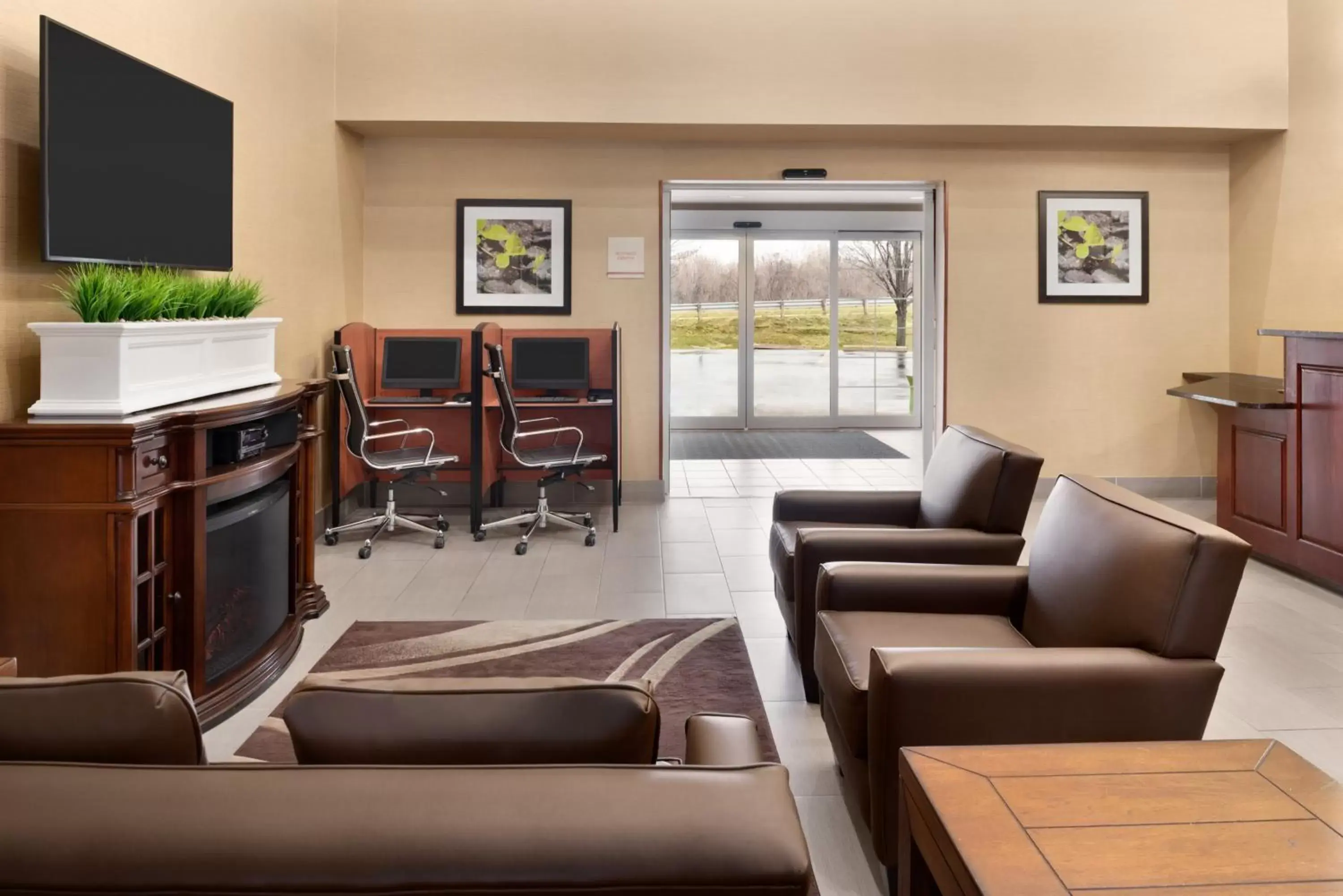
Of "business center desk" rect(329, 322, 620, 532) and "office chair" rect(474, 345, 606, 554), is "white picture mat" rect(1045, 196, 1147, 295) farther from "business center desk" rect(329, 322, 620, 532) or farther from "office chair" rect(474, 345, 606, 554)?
"office chair" rect(474, 345, 606, 554)

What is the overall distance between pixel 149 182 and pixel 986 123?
5.13 m

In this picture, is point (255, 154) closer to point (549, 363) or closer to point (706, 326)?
point (549, 363)

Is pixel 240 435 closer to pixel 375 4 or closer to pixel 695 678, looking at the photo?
pixel 695 678

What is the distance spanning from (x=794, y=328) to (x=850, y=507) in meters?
8.15

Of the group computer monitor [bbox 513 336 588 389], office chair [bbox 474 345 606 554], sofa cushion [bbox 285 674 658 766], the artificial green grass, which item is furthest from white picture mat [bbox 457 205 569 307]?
sofa cushion [bbox 285 674 658 766]

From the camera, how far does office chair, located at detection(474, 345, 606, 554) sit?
226 inches

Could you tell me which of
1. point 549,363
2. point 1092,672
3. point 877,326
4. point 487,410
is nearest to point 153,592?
point 1092,672

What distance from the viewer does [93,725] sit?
104 cm

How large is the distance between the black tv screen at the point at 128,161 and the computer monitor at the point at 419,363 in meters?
2.37

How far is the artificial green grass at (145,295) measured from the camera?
3002mm

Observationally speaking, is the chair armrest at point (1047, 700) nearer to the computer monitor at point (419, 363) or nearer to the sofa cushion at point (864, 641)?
the sofa cushion at point (864, 641)

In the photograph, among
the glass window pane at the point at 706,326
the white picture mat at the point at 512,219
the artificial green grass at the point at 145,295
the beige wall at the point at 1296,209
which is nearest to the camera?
the artificial green grass at the point at 145,295

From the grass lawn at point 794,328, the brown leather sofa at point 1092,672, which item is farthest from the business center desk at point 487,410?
the grass lawn at point 794,328

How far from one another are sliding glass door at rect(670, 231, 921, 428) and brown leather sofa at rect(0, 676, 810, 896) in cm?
1097
